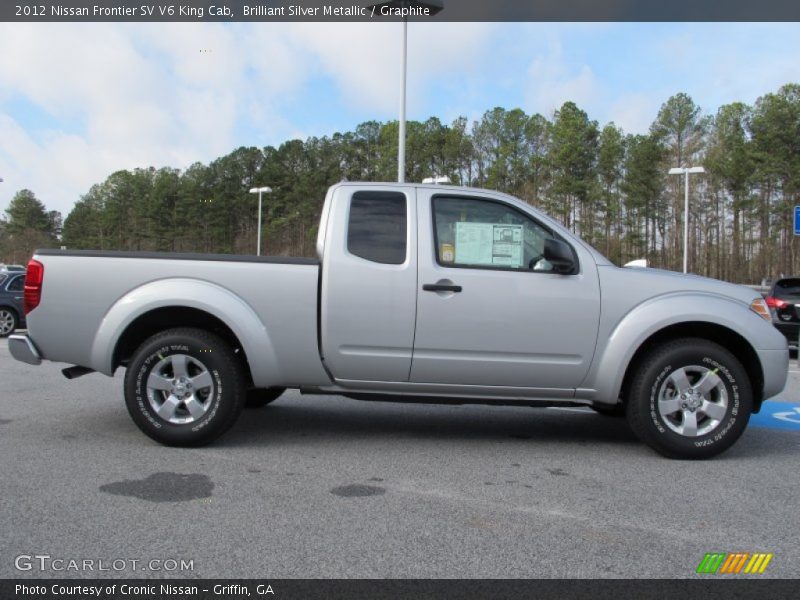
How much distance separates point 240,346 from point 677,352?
323cm

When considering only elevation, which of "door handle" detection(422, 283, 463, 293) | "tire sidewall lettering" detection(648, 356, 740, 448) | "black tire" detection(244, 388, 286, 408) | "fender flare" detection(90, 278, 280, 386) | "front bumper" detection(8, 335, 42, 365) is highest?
"door handle" detection(422, 283, 463, 293)

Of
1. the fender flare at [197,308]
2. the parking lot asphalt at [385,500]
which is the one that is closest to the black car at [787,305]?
the parking lot asphalt at [385,500]

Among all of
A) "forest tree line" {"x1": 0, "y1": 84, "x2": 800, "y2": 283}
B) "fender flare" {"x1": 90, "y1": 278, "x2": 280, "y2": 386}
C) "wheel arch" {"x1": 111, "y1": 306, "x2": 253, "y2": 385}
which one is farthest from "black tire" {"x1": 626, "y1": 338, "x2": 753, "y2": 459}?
"forest tree line" {"x1": 0, "y1": 84, "x2": 800, "y2": 283}

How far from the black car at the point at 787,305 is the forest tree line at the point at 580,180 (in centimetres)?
3402

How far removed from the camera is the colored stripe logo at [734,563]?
10.7 ft

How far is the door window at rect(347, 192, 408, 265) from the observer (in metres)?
5.26

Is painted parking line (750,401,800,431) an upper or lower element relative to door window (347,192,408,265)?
lower

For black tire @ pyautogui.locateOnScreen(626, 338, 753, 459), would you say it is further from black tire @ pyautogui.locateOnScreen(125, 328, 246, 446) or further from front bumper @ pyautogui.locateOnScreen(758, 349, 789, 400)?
black tire @ pyautogui.locateOnScreen(125, 328, 246, 446)

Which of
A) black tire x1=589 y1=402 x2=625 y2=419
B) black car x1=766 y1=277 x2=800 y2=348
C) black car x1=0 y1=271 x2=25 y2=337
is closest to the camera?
black tire x1=589 y1=402 x2=625 y2=419

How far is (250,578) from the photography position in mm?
3057

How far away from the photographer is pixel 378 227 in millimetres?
5340

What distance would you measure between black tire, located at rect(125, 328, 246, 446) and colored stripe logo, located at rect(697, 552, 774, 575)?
10.7 ft

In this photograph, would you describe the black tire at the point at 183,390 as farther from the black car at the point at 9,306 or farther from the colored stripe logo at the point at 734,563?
the black car at the point at 9,306
